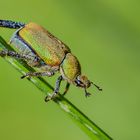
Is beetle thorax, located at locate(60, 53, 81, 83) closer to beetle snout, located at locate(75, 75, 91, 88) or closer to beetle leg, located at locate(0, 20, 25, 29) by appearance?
beetle snout, located at locate(75, 75, 91, 88)

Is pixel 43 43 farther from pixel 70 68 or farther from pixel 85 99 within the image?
pixel 85 99

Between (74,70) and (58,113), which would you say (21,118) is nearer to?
(58,113)

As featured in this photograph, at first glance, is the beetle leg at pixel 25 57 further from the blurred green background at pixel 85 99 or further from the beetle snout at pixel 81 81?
the blurred green background at pixel 85 99

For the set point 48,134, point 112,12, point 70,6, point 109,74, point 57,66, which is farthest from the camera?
point 109,74

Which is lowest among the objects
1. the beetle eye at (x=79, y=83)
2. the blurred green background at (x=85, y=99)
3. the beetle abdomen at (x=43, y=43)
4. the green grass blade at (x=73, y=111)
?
the blurred green background at (x=85, y=99)

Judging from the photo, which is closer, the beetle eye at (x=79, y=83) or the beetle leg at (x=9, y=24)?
the beetle leg at (x=9, y=24)

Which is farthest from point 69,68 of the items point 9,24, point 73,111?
point 73,111

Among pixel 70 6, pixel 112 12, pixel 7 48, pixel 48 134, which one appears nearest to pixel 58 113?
pixel 48 134

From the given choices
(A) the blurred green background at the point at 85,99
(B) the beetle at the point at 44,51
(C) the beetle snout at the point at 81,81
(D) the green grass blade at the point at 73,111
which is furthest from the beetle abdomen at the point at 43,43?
(A) the blurred green background at the point at 85,99
